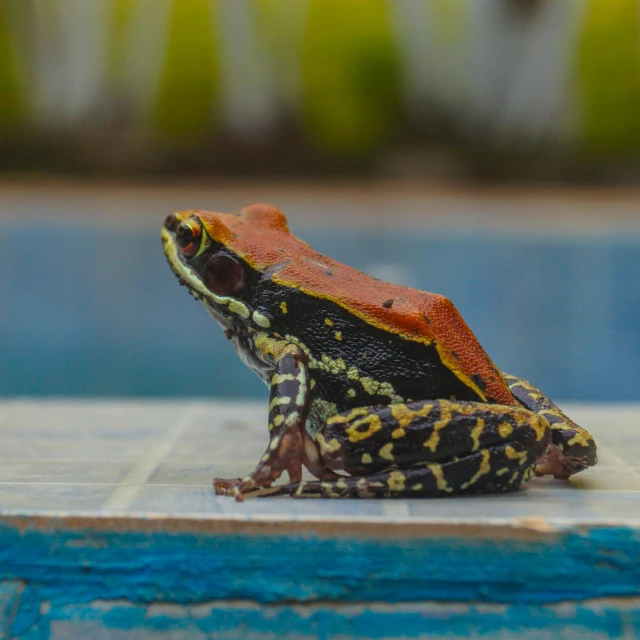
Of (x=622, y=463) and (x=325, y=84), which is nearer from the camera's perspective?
(x=622, y=463)

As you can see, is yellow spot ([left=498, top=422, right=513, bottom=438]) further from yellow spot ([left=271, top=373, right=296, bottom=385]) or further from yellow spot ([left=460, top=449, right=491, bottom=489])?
yellow spot ([left=271, top=373, right=296, bottom=385])

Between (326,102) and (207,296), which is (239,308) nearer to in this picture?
(207,296)

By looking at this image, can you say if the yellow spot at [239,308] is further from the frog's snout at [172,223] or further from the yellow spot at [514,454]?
the yellow spot at [514,454]

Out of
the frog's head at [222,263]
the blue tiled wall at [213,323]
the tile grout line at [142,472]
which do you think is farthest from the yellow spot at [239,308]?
the blue tiled wall at [213,323]

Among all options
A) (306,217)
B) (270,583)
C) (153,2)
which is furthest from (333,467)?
(153,2)

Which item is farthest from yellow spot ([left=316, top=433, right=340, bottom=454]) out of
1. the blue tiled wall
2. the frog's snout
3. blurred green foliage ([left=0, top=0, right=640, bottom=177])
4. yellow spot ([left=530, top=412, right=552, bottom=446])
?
blurred green foliage ([left=0, top=0, right=640, bottom=177])

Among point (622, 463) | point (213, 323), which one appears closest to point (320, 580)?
point (622, 463)
